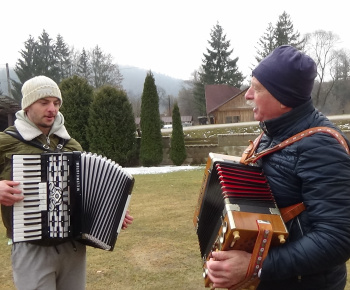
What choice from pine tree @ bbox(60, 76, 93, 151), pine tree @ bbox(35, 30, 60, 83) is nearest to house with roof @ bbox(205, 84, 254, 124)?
pine tree @ bbox(35, 30, 60, 83)

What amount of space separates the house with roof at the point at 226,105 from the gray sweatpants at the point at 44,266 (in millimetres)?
31157

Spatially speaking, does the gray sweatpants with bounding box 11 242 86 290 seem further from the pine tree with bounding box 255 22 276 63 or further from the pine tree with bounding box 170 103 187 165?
the pine tree with bounding box 255 22 276 63

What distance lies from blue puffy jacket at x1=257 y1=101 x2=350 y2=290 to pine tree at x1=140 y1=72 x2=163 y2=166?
44.0 ft

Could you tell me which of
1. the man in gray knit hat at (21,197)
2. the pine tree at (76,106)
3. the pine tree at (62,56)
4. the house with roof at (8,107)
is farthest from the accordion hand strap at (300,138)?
the pine tree at (62,56)

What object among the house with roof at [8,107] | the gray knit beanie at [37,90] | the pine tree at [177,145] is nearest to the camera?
the gray knit beanie at [37,90]

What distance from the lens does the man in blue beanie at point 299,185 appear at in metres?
1.35

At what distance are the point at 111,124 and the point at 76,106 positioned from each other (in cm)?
161

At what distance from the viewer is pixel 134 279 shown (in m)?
3.88

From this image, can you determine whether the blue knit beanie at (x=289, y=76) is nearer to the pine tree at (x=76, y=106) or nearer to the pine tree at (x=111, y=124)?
the pine tree at (x=111, y=124)

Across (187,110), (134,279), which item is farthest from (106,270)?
(187,110)

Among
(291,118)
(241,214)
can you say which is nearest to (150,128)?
(291,118)

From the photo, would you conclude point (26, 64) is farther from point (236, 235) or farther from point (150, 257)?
point (236, 235)

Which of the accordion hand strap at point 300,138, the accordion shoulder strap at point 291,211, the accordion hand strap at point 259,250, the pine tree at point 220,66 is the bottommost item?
the accordion hand strap at point 259,250

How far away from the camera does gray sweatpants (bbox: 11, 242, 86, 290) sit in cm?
239
